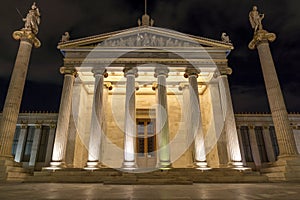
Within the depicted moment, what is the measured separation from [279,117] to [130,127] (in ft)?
34.3

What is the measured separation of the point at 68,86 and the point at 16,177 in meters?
7.60

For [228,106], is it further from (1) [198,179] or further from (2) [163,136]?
(1) [198,179]

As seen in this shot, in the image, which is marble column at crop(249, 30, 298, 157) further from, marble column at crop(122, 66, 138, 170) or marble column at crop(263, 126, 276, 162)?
marble column at crop(263, 126, 276, 162)

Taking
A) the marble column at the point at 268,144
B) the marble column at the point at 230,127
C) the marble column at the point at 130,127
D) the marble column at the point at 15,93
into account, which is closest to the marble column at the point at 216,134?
the marble column at the point at 230,127

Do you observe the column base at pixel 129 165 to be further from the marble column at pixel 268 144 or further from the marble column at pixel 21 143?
the marble column at pixel 268 144

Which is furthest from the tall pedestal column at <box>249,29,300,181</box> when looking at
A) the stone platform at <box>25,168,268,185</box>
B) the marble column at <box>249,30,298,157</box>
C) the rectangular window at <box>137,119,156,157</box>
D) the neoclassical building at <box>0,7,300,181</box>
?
the rectangular window at <box>137,119,156,157</box>

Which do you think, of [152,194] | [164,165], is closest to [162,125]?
[164,165]

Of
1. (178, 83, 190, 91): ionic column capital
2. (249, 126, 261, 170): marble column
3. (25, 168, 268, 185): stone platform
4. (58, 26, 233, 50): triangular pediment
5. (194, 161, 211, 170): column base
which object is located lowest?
(25, 168, 268, 185): stone platform

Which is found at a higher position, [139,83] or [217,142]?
[139,83]

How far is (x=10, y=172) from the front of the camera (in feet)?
40.9

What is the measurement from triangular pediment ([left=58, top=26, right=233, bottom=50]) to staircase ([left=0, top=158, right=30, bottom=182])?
10.1 m

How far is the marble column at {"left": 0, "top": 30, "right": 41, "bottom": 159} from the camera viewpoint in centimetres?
1373

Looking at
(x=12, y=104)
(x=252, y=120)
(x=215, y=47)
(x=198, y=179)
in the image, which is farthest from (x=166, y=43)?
(x=252, y=120)

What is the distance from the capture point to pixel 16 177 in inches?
500
